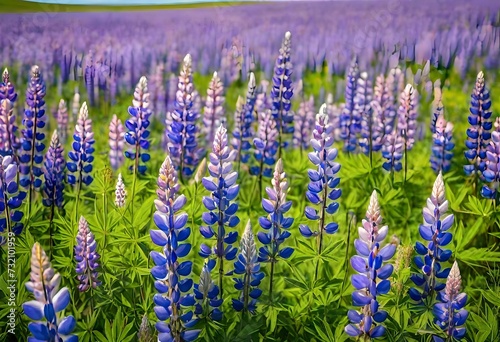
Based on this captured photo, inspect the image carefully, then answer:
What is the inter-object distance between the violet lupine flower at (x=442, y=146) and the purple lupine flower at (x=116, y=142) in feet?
3.07

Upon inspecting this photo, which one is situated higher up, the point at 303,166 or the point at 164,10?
the point at 164,10

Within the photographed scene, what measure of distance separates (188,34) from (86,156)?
0.44m

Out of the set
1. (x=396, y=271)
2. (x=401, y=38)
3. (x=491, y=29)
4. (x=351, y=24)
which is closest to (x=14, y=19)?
(x=351, y=24)

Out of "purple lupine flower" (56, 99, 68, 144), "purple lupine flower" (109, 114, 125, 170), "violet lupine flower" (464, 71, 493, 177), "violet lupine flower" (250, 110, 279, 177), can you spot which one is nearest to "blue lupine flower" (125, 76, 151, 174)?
"purple lupine flower" (109, 114, 125, 170)

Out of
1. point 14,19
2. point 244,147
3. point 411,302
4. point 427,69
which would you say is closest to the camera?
point 411,302

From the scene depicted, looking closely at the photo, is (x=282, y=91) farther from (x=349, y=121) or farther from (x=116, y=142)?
(x=116, y=142)

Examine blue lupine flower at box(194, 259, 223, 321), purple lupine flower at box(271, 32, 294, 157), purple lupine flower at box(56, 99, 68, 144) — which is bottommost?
blue lupine flower at box(194, 259, 223, 321)

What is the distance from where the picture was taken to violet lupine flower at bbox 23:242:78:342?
1023 millimetres

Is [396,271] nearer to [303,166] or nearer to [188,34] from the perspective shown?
[303,166]

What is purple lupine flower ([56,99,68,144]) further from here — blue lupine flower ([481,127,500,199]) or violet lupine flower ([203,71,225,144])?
blue lupine flower ([481,127,500,199])

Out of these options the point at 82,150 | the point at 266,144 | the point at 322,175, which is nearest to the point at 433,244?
the point at 322,175

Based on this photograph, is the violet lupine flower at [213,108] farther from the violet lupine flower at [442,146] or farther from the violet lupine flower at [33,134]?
the violet lupine flower at [442,146]

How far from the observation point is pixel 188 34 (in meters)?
1.76

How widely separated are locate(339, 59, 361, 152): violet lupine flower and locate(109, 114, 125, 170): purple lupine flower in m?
0.72
